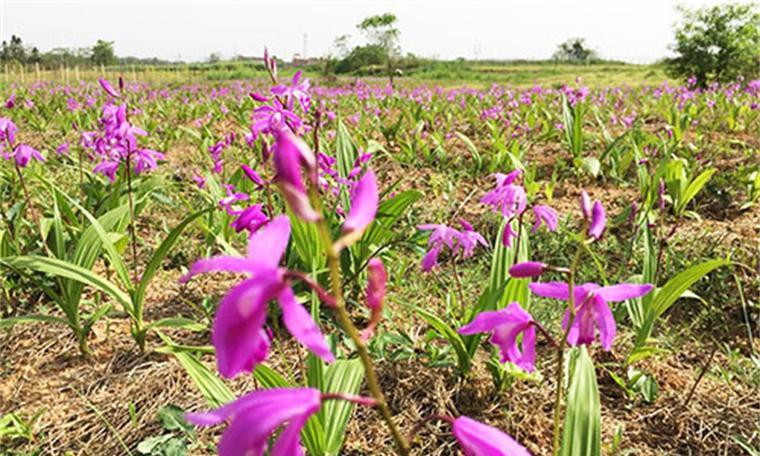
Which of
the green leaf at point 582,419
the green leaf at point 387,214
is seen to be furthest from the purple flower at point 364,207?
the green leaf at point 387,214

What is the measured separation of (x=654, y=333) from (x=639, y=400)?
0.64 metres

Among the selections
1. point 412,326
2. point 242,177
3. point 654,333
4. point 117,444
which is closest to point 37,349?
point 117,444

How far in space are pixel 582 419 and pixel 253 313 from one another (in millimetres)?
922

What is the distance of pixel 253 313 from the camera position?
1.56ft

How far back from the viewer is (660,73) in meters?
33.0

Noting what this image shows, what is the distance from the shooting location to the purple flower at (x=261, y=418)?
0.49 meters

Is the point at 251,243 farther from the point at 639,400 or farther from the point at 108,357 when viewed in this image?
the point at 108,357

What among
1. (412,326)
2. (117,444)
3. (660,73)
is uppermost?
(660,73)

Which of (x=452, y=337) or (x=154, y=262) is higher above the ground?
(x=154, y=262)

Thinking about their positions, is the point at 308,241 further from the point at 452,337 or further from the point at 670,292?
the point at 670,292

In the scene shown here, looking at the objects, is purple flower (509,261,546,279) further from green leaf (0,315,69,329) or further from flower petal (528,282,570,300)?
green leaf (0,315,69,329)

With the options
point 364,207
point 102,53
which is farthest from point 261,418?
point 102,53

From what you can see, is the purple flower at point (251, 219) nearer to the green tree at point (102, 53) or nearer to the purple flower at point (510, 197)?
the purple flower at point (510, 197)

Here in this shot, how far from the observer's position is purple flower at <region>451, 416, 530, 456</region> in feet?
1.96
